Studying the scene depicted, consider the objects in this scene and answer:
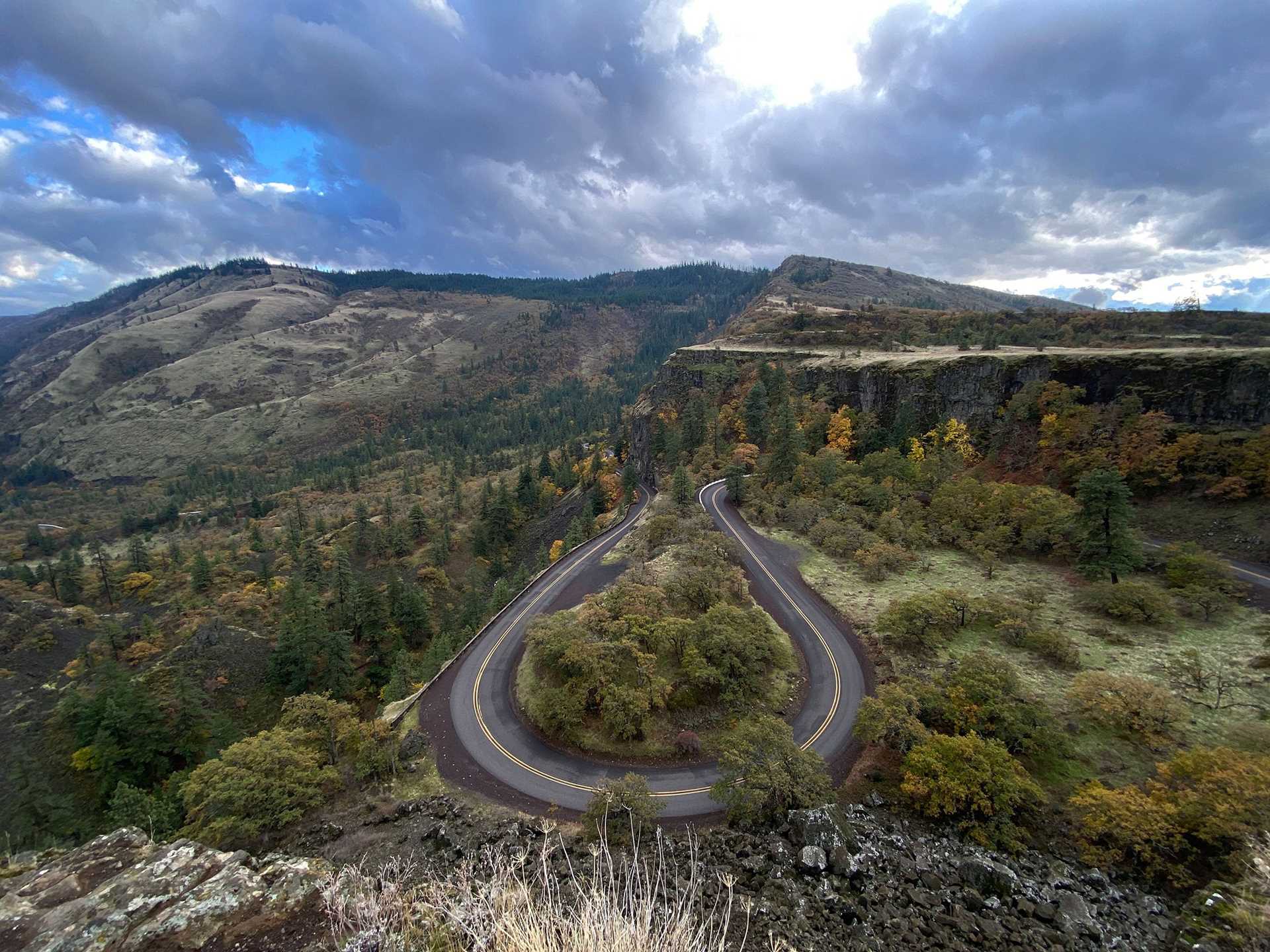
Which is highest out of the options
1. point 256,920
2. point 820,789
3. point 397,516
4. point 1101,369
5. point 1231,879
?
point 1101,369

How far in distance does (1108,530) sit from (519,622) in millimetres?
40890

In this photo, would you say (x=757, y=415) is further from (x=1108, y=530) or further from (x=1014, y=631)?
(x=1014, y=631)

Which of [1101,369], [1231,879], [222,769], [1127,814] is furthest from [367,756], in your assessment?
[1101,369]

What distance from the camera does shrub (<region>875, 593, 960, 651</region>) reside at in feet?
96.0

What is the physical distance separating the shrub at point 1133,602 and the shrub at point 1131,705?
26.1 ft

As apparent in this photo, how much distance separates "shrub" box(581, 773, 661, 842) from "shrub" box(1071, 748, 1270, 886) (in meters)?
14.6

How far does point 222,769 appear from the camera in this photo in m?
20.4

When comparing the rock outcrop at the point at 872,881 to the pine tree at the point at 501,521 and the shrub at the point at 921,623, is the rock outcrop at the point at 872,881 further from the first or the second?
the pine tree at the point at 501,521

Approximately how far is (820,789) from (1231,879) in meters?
11.1

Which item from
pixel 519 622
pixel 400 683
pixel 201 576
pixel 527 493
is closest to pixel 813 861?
pixel 519 622

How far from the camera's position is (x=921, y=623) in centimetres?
2934

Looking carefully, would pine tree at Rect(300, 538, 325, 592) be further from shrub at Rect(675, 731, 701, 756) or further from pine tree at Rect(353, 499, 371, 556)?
shrub at Rect(675, 731, 701, 756)

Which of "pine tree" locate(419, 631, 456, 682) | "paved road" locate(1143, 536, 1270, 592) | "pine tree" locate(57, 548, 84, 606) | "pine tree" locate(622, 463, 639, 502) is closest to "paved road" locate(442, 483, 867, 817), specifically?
"pine tree" locate(419, 631, 456, 682)

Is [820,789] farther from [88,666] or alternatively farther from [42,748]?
[88,666]
